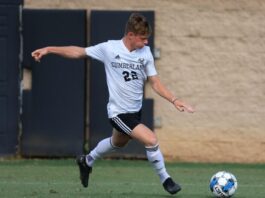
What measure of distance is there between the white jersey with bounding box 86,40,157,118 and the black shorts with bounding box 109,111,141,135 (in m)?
0.05

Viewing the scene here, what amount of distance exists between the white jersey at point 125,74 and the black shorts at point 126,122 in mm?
49

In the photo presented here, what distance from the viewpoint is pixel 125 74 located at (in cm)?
1013

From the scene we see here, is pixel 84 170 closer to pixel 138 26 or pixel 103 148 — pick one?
pixel 103 148

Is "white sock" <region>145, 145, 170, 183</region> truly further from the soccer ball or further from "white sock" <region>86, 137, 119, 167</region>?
"white sock" <region>86, 137, 119, 167</region>

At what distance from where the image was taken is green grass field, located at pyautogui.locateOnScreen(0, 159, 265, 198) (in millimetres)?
10383

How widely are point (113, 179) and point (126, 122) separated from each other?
266cm

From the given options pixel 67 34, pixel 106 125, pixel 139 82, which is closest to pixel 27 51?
pixel 67 34

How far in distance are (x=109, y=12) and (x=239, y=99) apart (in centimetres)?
260

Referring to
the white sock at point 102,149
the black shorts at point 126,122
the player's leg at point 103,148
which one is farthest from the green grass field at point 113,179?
the black shorts at point 126,122

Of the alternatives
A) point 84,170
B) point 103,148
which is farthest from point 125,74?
point 84,170

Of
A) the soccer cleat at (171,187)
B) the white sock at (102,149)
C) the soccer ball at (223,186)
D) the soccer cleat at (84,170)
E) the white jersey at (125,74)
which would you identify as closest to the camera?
the soccer ball at (223,186)

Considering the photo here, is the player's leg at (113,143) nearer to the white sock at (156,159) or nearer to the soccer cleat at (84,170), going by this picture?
the soccer cleat at (84,170)

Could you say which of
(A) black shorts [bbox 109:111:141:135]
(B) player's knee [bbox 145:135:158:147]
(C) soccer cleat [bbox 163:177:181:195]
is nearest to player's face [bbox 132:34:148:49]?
(A) black shorts [bbox 109:111:141:135]

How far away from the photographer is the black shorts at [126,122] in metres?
10.0
